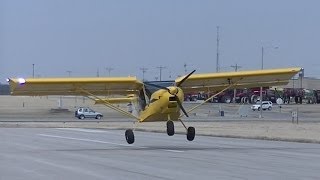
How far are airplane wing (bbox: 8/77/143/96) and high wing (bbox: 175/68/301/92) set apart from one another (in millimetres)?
2362

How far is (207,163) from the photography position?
17.1m

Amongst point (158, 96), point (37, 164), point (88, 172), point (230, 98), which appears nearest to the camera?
point (88, 172)

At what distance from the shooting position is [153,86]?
2589 cm

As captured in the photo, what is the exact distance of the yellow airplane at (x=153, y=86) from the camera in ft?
79.9

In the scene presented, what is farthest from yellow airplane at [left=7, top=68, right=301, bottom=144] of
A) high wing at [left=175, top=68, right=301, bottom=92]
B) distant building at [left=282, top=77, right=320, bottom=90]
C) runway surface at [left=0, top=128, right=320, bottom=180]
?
distant building at [left=282, top=77, right=320, bottom=90]

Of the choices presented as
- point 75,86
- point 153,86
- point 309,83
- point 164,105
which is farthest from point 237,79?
point 309,83

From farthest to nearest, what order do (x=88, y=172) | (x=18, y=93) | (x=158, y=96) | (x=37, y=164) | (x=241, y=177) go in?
(x=18, y=93), (x=158, y=96), (x=37, y=164), (x=88, y=172), (x=241, y=177)

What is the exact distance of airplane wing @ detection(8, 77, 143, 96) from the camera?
2541 cm

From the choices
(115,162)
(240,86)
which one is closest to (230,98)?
(240,86)

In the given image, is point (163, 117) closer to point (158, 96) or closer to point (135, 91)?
point (158, 96)

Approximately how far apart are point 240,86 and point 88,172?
15.9 meters

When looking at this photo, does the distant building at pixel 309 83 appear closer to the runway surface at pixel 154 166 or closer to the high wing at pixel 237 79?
the high wing at pixel 237 79

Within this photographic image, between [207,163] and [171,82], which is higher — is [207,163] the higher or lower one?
the lower one

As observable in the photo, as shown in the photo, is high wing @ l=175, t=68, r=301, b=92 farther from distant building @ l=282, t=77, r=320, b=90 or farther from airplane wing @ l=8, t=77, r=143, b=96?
distant building @ l=282, t=77, r=320, b=90
